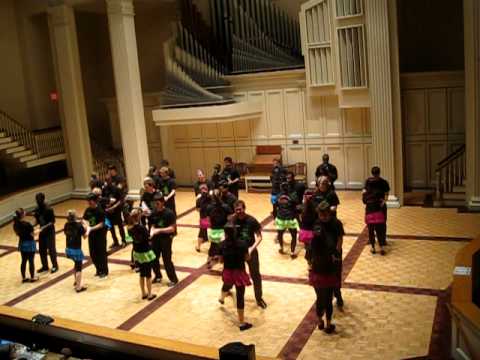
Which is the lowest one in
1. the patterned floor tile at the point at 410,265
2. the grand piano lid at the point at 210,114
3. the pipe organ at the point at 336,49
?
the patterned floor tile at the point at 410,265

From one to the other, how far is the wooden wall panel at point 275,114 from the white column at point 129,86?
365 cm

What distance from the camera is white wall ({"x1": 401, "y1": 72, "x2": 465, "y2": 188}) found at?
14031 millimetres

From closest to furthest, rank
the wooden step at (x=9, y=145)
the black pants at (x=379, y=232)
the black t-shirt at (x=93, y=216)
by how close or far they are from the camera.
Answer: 1. the black t-shirt at (x=93, y=216)
2. the black pants at (x=379, y=232)
3. the wooden step at (x=9, y=145)

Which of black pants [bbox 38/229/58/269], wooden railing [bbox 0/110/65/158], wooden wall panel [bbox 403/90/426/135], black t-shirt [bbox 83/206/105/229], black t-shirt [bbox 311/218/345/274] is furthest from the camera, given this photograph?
wooden railing [bbox 0/110/65/158]

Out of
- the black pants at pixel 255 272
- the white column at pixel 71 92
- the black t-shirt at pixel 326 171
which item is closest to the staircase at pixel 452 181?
the black t-shirt at pixel 326 171

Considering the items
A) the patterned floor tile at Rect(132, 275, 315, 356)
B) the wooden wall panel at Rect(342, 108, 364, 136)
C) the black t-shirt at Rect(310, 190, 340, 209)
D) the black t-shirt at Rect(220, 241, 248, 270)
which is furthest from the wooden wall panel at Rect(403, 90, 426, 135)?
the black t-shirt at Rect(220, 241, 248, 270)

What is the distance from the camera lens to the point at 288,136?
1636 cm

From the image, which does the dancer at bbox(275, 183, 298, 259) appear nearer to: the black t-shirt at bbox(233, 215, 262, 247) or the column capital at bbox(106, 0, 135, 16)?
the black t-shirt at bbox(233, 215, 262, 247)

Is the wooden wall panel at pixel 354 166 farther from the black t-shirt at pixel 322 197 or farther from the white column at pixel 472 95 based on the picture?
the black t-shirt at pixel 322 197

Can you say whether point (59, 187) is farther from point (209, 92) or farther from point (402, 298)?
point (402, 298)

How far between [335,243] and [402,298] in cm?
184

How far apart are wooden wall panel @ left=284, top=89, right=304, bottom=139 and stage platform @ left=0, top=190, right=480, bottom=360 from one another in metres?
4.09

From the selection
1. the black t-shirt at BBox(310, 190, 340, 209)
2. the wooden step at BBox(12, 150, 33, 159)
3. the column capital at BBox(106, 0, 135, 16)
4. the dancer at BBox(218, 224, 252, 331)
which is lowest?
the dancer at BBox(218, 224, 252, 331)

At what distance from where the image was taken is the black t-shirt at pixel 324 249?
714 cm
